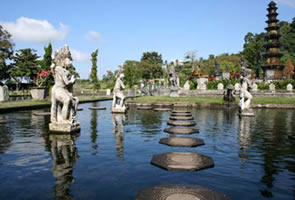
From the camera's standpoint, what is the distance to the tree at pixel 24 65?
42.8m

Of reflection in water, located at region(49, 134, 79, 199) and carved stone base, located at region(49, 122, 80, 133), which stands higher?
carved stone base, located at region(49, 122, 80, 133)

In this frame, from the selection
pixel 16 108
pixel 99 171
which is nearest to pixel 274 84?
pixel 16 108

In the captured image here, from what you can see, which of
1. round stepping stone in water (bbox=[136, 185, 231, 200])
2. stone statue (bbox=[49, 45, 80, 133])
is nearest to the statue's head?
stone statue (bbox=[49, 45, 80, 133])

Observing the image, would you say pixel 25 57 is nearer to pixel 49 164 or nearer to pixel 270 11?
pixel 49 164

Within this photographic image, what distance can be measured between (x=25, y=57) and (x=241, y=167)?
158ft

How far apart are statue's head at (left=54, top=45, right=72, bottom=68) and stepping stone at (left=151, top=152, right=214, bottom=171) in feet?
15.6

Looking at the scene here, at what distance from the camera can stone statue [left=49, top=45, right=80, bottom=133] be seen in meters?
7.62

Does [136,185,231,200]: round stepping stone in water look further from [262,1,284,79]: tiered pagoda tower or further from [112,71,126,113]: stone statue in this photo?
[262,1,284,79]: tiered pagoda tower

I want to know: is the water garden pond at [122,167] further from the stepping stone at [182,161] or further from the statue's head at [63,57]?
the statue's head at [63,57]

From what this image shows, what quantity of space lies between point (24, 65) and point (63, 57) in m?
41.3

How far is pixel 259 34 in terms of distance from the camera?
92.3 metres

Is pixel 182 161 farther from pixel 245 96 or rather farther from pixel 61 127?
pixel 245 96

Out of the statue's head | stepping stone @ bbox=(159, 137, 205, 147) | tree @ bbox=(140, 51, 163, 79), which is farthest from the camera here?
tree @ bbox=(140, 51, 163, 79)

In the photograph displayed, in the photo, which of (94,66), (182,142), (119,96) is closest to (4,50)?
(94,66)
